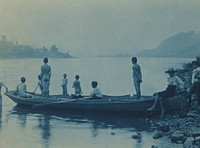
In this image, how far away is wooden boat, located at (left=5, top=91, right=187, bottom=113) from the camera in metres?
16.2

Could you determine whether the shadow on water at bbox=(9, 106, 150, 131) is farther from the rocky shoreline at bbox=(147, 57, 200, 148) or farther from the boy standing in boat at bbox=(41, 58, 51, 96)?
the boy standing in boat at bbox=(41, 58, 51, 96)

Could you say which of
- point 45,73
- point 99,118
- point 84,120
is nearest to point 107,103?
point 99,118

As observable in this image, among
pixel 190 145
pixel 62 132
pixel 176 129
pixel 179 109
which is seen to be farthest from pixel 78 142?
pixel 179 109

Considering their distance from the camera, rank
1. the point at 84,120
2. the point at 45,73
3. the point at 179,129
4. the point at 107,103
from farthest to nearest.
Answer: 1. the point at 45,73
2. the point at 107,103
3. the point at 84,120
4. the point at 179,129

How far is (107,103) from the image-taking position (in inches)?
663

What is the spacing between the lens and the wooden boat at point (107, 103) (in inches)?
636

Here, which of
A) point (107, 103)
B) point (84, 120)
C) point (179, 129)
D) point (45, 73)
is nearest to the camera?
point (179, 129)

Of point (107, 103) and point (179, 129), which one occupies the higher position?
point (107, 103)

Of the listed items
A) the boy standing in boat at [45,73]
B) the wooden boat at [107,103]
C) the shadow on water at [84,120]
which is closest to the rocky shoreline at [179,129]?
the wooden boat at [107,103]

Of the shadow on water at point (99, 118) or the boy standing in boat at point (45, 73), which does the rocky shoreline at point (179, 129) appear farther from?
the boy standing in boat at point (45, 73)

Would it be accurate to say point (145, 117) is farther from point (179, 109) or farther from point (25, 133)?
point (25, 133)

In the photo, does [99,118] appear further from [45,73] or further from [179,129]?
[179,129]

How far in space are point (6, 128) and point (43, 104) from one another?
2.91 metres

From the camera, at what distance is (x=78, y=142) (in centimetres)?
1312
